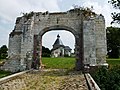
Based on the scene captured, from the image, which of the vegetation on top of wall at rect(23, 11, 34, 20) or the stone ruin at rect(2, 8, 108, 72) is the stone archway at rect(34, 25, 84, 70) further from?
the vegetation on top of wall at rect(23, 11, 34, 20)

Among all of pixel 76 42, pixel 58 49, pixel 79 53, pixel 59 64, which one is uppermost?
pixel 58 49

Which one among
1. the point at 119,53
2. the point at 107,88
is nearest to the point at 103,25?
the point at 107,88

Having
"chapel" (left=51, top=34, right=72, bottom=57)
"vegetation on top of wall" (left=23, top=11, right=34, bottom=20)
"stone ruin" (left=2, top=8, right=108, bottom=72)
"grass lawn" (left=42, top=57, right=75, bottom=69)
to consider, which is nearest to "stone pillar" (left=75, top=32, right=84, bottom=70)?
"stone ruin" (left=2, top=8, right=108, bottom=72)

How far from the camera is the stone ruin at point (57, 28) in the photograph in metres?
16.3

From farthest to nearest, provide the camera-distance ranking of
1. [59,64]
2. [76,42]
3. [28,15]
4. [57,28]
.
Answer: [59,64] → [28,15] → [57,28] → [76,42]

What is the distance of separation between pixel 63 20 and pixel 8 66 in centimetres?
506

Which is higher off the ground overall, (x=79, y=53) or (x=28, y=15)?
(x=28, y=15)

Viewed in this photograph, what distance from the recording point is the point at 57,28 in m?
17.3

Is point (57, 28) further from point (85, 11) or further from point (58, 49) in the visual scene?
point (58, 49)

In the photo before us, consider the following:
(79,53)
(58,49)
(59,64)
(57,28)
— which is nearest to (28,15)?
(57,28)

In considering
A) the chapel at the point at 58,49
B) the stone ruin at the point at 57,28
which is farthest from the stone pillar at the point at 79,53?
the chapel at the point at 58,49

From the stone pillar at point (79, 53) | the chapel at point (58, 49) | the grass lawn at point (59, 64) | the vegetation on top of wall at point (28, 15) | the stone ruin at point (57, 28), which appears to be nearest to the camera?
the stone ruin at point (57, 28)

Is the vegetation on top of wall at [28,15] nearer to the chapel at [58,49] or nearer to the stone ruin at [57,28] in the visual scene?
the stone ruin at [57,28]

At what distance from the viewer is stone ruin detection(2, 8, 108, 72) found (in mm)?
16297
